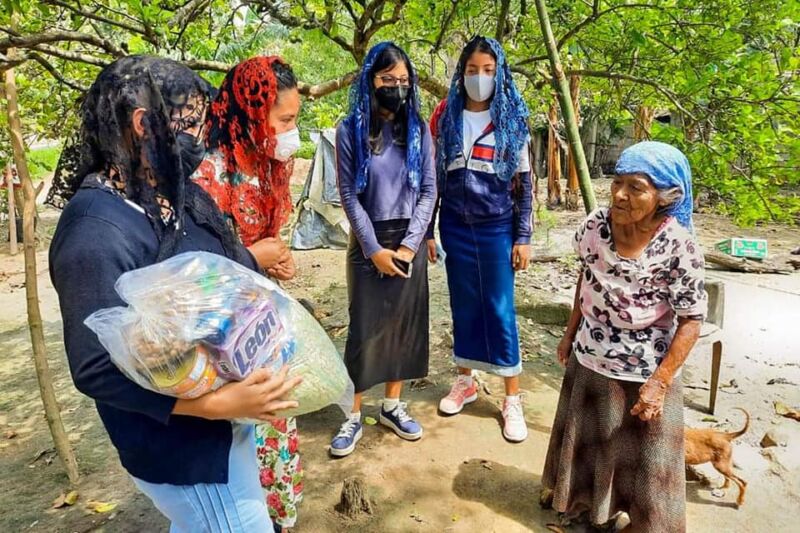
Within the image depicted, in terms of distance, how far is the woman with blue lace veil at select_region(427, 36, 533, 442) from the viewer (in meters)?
2.86

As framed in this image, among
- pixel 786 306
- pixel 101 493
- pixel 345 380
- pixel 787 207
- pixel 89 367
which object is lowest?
pixel 101 493

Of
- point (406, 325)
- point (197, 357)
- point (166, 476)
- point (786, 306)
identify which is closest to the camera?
point (197, 357)

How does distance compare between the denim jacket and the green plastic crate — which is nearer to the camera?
the denim jacket

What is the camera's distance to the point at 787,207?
305cm

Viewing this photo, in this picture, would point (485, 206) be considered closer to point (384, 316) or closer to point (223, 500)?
point (384, 316)

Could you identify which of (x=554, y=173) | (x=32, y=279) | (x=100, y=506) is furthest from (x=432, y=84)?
(x=554, y=173)

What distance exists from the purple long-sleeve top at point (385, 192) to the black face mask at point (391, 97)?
A: 0.31ft

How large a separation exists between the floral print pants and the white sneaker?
1351 millimetres

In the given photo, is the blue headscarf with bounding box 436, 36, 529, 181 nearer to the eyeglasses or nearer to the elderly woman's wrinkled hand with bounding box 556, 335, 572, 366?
the eyeglasses

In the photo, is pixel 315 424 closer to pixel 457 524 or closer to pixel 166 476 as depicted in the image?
pixel 457 524

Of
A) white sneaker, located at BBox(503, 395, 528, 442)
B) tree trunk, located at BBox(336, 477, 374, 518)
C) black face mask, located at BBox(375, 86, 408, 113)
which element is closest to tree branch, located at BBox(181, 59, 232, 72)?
black face mask, located at BBox(375, 86, 408, 113)

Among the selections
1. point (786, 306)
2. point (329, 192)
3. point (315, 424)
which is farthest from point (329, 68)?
point (315, 424)

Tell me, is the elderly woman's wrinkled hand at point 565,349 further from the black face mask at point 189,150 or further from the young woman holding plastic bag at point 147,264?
the black face mask at point 189,150

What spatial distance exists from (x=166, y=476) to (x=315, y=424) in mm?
2083
